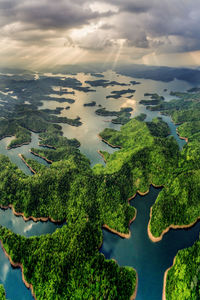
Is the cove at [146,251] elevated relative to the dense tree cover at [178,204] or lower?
lower

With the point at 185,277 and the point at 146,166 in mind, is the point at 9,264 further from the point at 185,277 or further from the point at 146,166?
the point at 146,166

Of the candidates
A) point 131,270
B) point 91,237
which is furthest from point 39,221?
point 131,270

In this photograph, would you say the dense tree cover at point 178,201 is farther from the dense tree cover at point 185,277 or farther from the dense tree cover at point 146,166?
the dense tree cover at point 185,277

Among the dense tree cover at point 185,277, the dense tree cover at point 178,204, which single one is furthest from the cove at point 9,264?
the dense tree cover at point 185,277

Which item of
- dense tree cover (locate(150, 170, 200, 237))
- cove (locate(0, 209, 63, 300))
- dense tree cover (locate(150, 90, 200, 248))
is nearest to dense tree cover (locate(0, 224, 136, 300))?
cove (locate(0, 209, 63, 300))

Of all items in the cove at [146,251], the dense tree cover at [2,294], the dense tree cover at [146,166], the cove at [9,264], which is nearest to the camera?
the dense tree cover at [2,294]

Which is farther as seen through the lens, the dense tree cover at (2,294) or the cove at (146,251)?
the cove at (146,251)

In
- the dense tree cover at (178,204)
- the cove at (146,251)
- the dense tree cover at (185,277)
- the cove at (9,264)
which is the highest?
the dense tree cover at (178,204)
